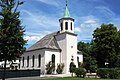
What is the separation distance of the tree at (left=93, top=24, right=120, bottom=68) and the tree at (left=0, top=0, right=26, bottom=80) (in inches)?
1654

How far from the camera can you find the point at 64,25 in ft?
188

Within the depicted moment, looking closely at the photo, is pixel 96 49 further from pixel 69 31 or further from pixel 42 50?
pixel 42 50

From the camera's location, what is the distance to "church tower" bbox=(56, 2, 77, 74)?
55.0m

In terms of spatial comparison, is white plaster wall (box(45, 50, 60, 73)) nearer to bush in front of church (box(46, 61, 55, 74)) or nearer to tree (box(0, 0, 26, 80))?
bush in front of church (box(46, 61, 55, 74))

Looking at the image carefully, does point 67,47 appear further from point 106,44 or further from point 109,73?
point 109,73

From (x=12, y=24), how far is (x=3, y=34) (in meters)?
1.23

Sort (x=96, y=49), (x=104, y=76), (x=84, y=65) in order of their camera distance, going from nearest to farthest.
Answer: (x=104, y=76) → (x=84, y=65) → (x=96, y=49)

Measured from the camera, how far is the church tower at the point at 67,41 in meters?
55.0

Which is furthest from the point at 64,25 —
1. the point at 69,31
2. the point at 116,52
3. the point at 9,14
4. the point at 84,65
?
the point at 9,14

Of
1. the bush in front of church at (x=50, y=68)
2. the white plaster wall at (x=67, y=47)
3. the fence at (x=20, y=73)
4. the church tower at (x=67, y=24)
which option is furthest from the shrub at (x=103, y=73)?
the church tower at (x=67, y=24)

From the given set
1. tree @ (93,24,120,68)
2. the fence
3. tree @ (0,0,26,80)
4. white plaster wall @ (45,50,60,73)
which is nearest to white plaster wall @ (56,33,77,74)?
white plaster wall @ (45,50,60,73)

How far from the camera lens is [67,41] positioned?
5534 centimetres

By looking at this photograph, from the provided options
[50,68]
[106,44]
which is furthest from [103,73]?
[106,44]

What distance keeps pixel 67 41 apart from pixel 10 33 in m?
35.4
